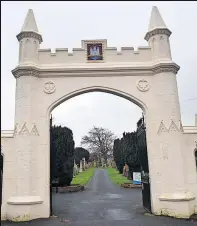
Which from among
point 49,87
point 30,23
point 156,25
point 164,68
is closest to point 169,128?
point 164,68

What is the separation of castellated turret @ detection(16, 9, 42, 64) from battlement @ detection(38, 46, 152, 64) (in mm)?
281

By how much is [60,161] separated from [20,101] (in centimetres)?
1095

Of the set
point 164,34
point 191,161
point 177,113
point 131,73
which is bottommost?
point 191,161

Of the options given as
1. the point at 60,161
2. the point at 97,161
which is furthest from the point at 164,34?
the point at 97,161

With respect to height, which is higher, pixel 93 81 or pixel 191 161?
pixel 93 81

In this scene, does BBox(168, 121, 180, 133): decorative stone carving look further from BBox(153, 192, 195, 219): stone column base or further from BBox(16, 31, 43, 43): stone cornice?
BBox(16, 31, 43, 43): stone cornice

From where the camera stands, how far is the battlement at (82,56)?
34.6 feet

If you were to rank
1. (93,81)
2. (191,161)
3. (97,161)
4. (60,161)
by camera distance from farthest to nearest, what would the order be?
(97,161), (60,161), (93,81), (191,161)

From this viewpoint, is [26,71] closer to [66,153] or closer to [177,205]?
[177,205]

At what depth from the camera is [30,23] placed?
10641 millimetres

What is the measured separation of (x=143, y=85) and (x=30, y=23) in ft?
15.7

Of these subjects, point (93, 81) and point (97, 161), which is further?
point (97, 161)

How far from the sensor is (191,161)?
9758 mm

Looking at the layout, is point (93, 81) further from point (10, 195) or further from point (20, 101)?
point (10, 195)
